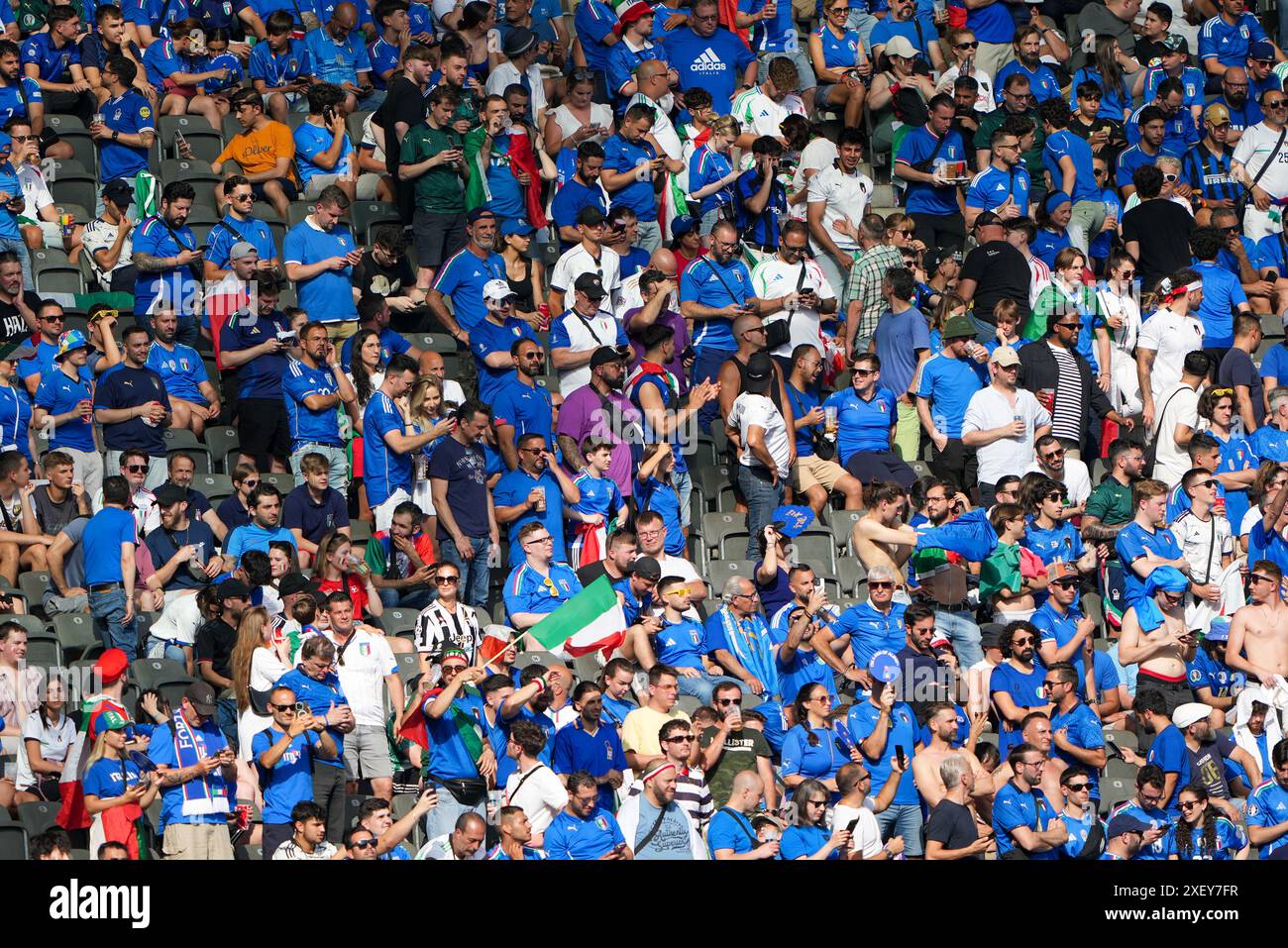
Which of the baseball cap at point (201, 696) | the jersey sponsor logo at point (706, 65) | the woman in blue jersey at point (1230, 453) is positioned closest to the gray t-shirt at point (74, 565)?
the baseball cap at point (201, 696)

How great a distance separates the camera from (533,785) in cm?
1232

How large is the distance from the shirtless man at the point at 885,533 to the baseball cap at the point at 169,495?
12.7 ft

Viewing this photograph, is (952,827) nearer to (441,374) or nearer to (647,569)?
(647,569)

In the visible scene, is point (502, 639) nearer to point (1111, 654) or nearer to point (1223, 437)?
point (1111, 654)

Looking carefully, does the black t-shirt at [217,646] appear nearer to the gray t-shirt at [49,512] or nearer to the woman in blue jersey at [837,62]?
the gray t-shirt at [49,512]

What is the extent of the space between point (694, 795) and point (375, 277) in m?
4.42

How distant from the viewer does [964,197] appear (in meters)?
17.3

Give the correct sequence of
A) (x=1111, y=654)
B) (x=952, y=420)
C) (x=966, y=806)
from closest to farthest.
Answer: (x=966, y=806), (x=1111, y=654), (x=952, y=420)

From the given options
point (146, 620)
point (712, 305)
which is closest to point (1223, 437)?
point (712, 305)

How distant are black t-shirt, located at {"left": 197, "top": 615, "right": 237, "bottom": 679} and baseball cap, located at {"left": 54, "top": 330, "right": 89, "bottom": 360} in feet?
7.53

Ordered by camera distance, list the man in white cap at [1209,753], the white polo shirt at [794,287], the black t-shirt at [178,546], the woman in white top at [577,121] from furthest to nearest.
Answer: the woman in white top at [577,121] → the white polo shirt at [794,287] → the black t-shirt at [178,546] → the man in white cap at [1209,753]

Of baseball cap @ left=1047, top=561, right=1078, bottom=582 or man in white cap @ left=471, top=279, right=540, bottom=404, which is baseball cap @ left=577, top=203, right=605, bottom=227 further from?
baseball cap @ left=1047, top=561, right=1078, bottom=582

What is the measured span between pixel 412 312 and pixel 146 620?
9.73ft

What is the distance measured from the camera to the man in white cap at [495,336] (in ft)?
48.8
